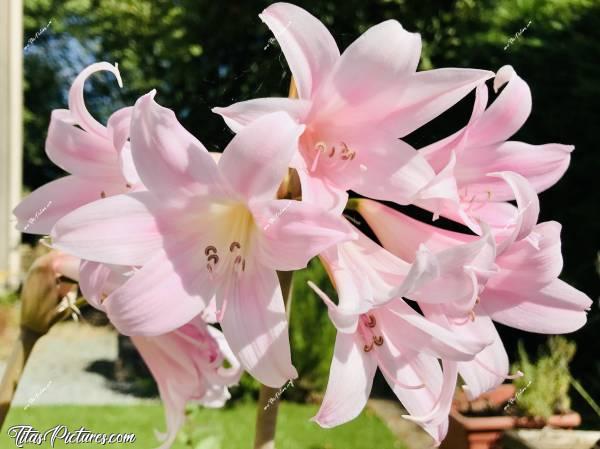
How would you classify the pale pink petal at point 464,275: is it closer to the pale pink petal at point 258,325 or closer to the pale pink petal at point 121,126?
the pale pink petal at point 258,325

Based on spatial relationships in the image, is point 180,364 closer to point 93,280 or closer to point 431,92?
point 93,280

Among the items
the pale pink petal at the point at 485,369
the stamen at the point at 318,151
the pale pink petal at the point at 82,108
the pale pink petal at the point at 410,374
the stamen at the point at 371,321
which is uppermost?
the pale pink petal at the point at 82,108

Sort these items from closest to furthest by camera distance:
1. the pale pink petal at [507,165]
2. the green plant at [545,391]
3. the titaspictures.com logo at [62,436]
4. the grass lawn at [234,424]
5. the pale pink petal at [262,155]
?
1. the pale pink petal at [262,155]
2. the pale pink petal at [507,165]
3. the titaspictures.com logo at [62,436]
4. the green plant at [545,391]
5. the grass lawn at [234,424]

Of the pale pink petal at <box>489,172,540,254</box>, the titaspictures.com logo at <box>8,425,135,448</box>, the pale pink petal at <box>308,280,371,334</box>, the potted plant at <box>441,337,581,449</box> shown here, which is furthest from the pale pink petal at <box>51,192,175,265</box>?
the potted plant at <box>441,337,581,449</box>

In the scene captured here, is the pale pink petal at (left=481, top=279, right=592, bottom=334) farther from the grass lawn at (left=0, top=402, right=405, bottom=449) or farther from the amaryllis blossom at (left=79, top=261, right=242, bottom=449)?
the grass lawn at (left=0, top=402, right=405, bottom=449)

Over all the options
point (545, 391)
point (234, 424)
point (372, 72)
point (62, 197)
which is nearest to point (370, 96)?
point (372, 72)

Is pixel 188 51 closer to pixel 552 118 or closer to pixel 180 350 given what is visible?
pixel 552 118

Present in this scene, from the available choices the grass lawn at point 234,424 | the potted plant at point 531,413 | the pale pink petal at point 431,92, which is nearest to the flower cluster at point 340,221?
the pale pink petal at point 431,92
